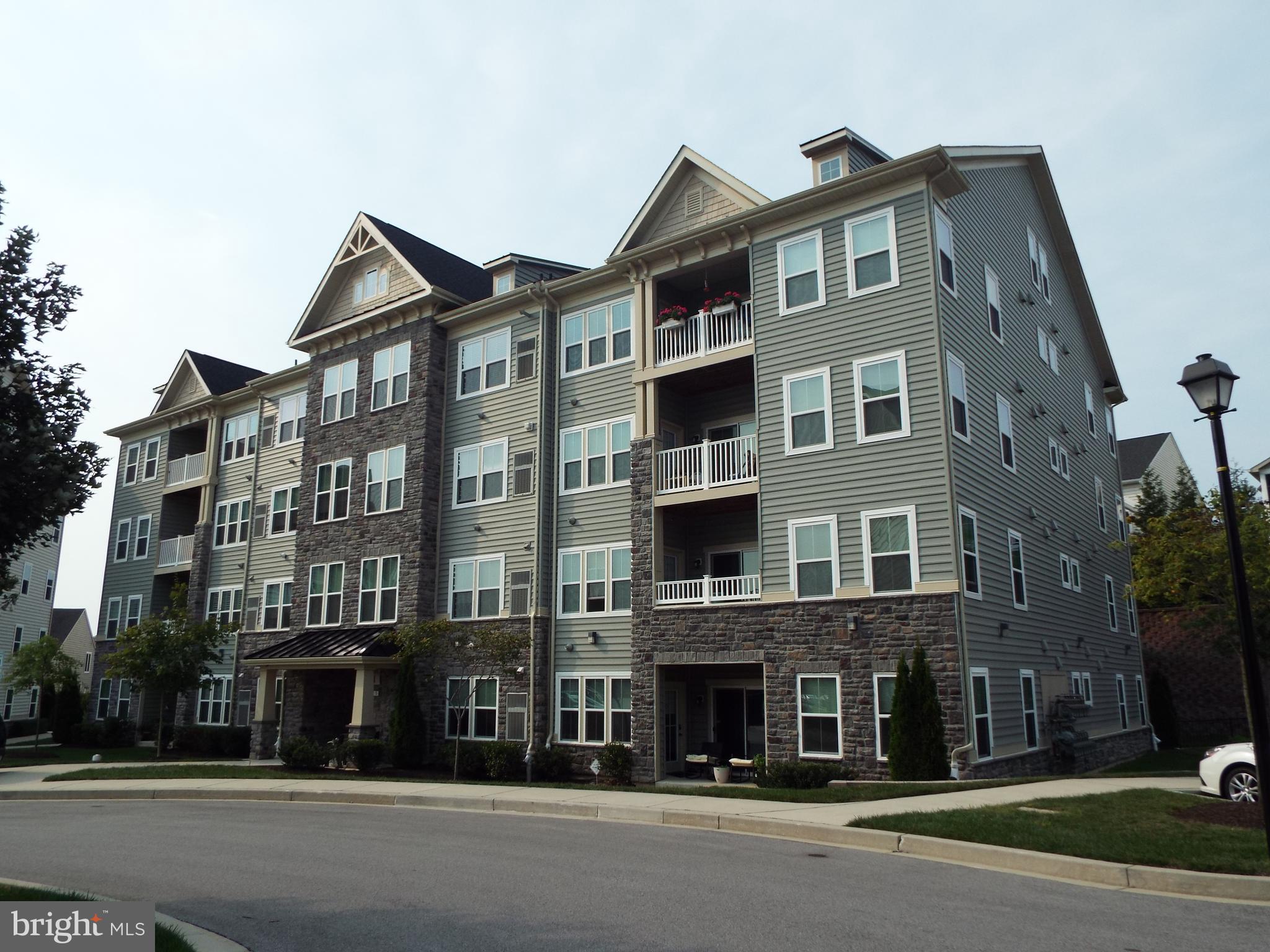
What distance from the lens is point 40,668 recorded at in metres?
42.8

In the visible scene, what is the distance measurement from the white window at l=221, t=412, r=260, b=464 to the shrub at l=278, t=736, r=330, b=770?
604 inches

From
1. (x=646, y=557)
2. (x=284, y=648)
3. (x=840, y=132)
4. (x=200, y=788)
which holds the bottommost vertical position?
(x=200, y=788)

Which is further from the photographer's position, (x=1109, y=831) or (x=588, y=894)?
(x=1109, y=831)

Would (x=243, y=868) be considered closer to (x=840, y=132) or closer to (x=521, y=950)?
(x=521, y=950)

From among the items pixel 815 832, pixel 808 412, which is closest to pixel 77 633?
pixel 808 412

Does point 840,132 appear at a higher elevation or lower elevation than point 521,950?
higher

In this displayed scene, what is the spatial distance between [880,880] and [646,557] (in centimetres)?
1372

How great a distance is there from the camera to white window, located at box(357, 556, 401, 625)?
93.4ft

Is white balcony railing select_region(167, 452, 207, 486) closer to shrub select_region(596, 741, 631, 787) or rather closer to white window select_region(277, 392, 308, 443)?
white window select_region(277, 392, 308, 443)

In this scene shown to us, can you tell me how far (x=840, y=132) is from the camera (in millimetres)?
21703

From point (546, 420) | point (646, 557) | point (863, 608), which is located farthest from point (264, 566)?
point (863, 608)

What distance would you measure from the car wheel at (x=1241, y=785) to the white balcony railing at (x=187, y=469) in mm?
35526

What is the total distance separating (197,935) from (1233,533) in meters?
10.7

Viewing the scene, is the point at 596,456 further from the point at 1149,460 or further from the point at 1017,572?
the point at 1149,460
